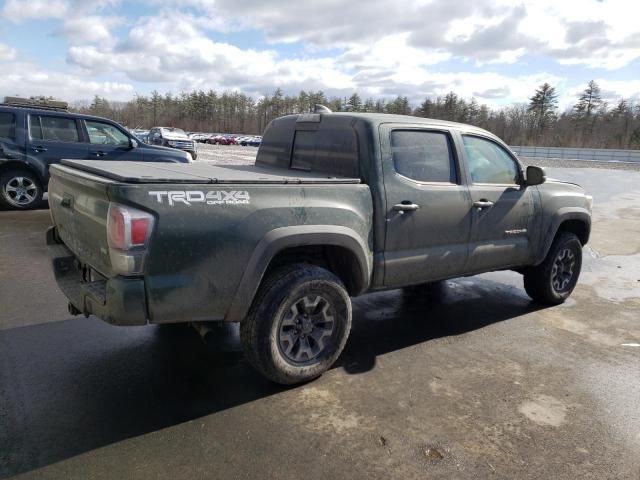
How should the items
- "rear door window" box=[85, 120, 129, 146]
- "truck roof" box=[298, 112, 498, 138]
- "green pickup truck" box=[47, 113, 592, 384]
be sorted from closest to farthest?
"green pickup truck" box=[47, 113, 592, 384] < "truck roof" box=[298, 112, 498, 138] < "rear door window" box=[85, 120, 129, 146]

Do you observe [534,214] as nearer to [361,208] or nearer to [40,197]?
[361,208]

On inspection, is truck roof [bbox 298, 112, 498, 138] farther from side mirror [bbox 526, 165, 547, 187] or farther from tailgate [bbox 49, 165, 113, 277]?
tailgate [bbox 49, 165, 113, 277]

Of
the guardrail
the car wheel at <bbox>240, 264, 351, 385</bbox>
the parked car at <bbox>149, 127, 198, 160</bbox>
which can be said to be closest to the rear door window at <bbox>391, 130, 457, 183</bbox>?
the car wheel at <bbox>240, 264, 351, 385</bbox>

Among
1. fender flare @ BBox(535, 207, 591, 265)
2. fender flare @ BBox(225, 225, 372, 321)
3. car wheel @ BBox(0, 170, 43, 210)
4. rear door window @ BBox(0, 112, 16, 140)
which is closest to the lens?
fender flare @ BBox(225, 225, 372, 321)

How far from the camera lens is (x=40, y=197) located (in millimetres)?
9961

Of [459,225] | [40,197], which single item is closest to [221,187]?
[459,225]

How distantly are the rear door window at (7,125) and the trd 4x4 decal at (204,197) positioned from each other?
8.30 metres

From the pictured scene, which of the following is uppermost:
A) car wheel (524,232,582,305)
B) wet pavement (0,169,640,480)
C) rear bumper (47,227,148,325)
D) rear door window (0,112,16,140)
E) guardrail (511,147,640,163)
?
rear door window (0,112,16,140)

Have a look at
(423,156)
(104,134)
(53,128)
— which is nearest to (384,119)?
(423,156)

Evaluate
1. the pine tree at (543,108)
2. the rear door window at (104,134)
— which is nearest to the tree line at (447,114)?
the pine tree at (543,108)

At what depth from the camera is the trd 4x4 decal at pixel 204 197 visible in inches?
111

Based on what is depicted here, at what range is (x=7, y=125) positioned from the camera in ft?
30.8

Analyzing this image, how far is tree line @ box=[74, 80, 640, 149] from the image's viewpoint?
242 feet

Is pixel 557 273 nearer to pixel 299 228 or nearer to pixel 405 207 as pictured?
pixel 405 207
